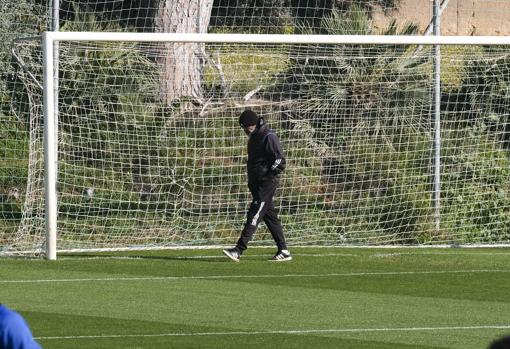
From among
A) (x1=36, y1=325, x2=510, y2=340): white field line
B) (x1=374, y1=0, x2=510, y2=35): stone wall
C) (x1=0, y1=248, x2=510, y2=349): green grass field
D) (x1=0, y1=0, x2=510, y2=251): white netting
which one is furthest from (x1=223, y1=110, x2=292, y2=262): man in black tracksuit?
(x1=374, y1=0, x2=510, y2=35): stone wall

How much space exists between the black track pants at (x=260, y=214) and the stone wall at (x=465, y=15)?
12.8 m

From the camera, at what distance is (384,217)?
2030 cm

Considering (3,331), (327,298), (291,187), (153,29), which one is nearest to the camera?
(3,331)

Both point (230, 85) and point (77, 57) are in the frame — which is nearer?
point (77, 57)

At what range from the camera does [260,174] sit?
53.6ft

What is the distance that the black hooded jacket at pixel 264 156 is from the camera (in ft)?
53.3

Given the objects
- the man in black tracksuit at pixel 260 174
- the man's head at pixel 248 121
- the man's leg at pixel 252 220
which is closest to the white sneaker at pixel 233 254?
the man in black tracksuit at pixel 260 174

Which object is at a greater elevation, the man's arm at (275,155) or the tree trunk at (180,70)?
the tree trunk at (180,70)

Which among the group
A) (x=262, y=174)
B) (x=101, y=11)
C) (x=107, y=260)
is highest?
(x=101, y=11)

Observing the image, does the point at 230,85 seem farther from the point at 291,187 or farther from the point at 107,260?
the point at 107,260

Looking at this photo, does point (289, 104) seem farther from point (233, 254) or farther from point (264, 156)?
point (233, 254)

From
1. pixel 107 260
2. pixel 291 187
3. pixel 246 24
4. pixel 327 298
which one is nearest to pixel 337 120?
pixel 291 187

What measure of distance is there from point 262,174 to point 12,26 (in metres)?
6.42

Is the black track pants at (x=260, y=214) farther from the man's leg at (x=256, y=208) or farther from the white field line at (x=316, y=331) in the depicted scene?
the white field line at (x=316, y=331)
